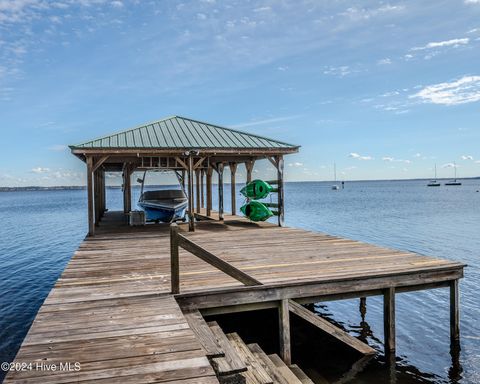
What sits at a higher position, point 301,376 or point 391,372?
point 301,376

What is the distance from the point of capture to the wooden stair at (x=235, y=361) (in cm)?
455

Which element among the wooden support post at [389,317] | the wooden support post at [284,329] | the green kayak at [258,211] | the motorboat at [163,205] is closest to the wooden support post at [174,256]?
the wooden support post at [284,329]

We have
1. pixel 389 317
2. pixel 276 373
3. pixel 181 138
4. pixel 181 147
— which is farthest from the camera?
pixel 181 138

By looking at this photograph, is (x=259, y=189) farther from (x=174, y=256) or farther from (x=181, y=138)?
(x=174, y=256)

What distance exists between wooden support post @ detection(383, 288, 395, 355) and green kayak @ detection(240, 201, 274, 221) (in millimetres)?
8366

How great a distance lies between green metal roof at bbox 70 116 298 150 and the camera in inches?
551

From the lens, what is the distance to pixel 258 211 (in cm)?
1664

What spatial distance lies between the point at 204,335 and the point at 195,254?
1.32 metres

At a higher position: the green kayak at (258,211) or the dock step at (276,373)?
the green kayak at (258,211)

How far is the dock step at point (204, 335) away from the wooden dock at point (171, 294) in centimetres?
10

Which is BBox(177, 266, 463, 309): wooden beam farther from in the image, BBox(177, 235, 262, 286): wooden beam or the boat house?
the boat house

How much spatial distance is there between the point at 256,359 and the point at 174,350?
2088 mm

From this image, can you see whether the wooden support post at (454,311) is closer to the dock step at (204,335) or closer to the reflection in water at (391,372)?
the reflection in water at (391,372)

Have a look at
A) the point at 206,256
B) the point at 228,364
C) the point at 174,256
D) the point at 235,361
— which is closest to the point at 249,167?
the point at 174,256
